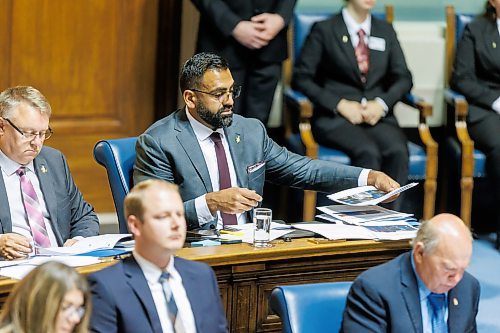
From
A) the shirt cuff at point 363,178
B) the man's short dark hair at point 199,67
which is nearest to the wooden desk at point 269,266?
the shirt cuff at point 363,178

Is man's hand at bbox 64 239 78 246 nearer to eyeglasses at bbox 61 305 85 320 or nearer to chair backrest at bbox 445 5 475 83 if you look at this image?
eyeglasses at bbox 61 305 85 320

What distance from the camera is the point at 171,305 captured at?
11.1 ft

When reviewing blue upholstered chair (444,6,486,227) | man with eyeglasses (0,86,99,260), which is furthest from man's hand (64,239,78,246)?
blue upholstered chair (444,6,486,227)

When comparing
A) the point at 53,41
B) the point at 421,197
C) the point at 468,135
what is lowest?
the point at 421,197

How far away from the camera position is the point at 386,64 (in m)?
6.83

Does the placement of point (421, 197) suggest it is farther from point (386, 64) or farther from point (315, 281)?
point (315, 281)

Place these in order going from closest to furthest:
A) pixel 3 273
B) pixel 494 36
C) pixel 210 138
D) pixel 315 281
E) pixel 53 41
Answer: pixel 3 273 → pixel 315 281 → pixel 210 138 → pixel 53 41 → pixel 494 36

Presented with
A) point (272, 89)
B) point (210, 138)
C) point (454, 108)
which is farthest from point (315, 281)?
point (454, 108)

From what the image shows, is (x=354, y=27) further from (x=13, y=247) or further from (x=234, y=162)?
(x=13, y=247)

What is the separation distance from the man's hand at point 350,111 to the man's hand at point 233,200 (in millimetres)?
Result: 2201

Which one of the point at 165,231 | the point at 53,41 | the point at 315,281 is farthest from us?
the point at 53,41

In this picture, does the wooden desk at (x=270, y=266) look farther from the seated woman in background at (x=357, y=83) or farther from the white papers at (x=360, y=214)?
the seated woman in background at (x=357, y=83)

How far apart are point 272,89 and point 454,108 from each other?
115 centimetres

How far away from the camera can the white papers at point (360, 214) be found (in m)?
4.61
